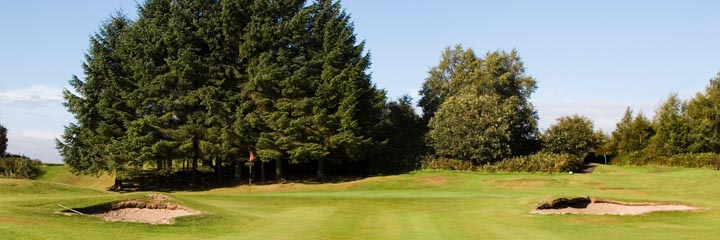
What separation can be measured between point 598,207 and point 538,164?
25.6m

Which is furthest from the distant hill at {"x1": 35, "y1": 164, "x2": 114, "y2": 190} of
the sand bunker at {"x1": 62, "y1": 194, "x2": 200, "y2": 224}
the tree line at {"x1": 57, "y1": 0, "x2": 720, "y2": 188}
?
the sand bunker at {"x1": 62, "y1": 194, "x2": 200, "y2": 224}

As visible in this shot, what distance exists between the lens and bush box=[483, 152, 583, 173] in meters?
51.7

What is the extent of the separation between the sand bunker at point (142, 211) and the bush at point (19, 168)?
131ft

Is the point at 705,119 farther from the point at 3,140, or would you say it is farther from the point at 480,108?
the point at 3,140

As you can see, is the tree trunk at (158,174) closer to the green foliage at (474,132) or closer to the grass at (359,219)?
the grass at (359,219)

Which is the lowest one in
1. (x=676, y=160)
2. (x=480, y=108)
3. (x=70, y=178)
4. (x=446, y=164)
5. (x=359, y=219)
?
(x=359, y=219)

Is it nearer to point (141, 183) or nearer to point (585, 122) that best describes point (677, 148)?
point (585, 122)

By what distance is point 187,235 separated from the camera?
60.2 feet

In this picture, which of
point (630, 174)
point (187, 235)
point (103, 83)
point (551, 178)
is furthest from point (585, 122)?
point (187, 235)

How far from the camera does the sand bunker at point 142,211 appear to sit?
20953 mm

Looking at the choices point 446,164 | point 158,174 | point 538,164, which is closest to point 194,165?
point 158,174

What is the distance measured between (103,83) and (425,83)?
36.0 m

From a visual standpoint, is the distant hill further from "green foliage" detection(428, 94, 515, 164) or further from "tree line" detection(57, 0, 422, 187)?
"green foliage" detection(428, 94, 515, 164)

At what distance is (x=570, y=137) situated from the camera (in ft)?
205
